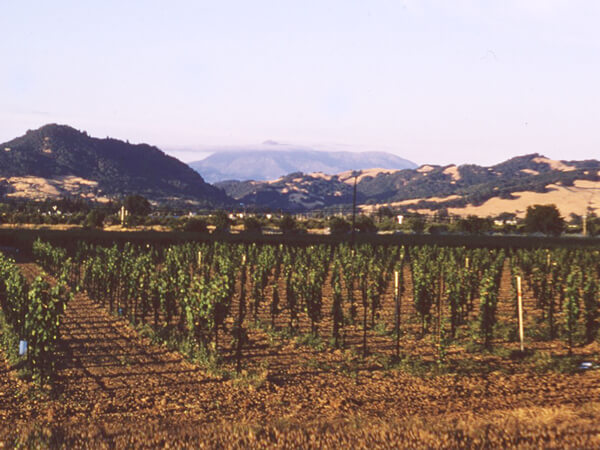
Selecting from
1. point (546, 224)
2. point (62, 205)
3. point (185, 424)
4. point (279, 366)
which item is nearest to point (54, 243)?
point (279, 366)

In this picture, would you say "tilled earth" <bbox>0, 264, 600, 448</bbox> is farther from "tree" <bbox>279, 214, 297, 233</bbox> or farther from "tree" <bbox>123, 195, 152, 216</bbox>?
"tree" <bbox>123, 195, 152, 216</bbox>

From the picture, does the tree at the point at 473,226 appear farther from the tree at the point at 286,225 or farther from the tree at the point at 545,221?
the tree at the point at 286,225

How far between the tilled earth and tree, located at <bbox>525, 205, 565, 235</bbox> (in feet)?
295

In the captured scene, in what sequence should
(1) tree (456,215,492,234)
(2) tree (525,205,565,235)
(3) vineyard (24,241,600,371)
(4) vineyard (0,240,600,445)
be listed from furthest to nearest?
(1) tree (456,215,492,234) → (2) tree (525,205,565,235) → (3) vineyard (24,241,600,371) → (4) vineyard (0,240,600,445)

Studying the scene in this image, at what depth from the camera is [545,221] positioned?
97.8m

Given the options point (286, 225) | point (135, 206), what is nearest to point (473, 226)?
point (286, 225)

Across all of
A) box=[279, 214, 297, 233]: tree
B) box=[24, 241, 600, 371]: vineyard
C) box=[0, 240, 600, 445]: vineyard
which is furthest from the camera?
box=[279, 214, 297, 233]: tree

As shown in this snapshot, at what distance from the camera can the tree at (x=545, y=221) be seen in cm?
9712

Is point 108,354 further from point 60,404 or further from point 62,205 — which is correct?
point 62,205

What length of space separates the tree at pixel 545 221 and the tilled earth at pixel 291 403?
3534 inches

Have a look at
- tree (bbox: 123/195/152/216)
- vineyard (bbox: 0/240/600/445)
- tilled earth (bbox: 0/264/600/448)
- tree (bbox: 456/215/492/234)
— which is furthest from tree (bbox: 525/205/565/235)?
tilled earth (bbox: 0/264/600/448)

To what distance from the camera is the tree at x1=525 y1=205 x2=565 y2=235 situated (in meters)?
97.1

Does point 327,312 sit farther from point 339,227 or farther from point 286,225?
point 339,227

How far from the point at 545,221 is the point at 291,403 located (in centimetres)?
9812
